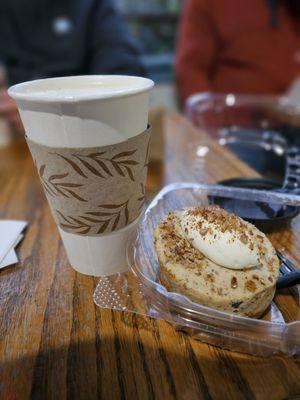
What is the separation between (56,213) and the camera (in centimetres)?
47

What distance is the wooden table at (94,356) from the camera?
0.35 metres

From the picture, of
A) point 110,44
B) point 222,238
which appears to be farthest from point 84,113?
point 110,44

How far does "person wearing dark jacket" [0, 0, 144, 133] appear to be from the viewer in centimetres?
164

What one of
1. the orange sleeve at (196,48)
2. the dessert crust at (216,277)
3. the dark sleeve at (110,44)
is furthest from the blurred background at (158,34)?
the dessert crust at (216,277)

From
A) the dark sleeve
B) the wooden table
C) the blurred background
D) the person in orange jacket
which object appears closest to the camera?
the wooden table

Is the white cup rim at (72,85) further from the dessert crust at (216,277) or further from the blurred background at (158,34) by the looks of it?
the blurred background at (158,34)

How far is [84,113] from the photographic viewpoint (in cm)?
37

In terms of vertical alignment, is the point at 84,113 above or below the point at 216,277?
above

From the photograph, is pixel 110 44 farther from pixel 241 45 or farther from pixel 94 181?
pixel 94 181

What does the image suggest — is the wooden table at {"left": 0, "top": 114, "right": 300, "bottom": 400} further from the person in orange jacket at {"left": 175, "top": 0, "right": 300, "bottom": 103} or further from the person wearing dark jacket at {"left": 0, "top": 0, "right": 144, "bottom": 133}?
the person in orange jacket at {"left": 175, "top": 0, "right": 300, "bottom": 103}

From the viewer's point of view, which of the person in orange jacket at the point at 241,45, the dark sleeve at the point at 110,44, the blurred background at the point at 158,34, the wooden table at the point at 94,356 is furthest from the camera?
the blurred background at the point at 158,34

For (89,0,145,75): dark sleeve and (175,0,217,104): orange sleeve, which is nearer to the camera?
(89,0,145,75): dark sleeve

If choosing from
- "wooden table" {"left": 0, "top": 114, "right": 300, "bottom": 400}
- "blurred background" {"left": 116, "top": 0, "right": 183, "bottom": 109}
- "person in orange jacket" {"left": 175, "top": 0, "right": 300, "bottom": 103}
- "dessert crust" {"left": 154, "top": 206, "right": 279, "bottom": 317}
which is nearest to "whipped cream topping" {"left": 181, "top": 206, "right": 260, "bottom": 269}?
"dessert crust" {"left": 154, "top": 206, "right": 279, "bottom": 317}

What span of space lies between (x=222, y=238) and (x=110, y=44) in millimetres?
1541
